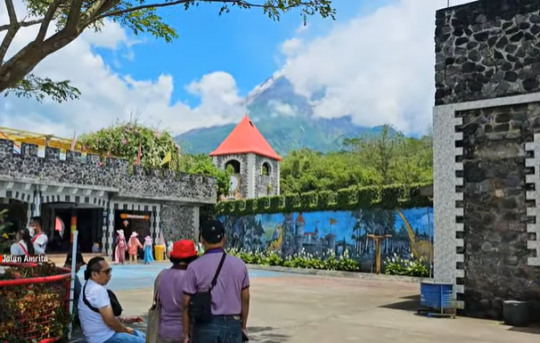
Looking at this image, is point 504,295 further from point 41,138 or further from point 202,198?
point 41,138

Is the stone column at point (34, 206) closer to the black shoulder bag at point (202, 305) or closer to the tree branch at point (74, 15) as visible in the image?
the tree branch at point (74, 15)

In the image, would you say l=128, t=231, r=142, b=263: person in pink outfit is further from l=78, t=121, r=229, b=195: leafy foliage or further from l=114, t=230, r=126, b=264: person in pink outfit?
l=78, t=121, r=229, b=195: leafy foliage

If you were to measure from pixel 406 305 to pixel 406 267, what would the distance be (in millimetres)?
8000

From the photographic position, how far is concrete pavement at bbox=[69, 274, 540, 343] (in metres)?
8.02

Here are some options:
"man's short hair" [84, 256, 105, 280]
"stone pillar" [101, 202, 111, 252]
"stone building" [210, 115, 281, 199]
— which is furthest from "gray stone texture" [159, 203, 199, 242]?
"man's short hair" [84, 256, 105, 280]

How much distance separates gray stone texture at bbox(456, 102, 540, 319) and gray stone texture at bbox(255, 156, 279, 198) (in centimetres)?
2969

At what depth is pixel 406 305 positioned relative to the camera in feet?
38.4

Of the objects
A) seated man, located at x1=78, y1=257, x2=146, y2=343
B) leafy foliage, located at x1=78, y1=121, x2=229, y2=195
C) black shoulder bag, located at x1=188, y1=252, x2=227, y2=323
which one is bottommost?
seated man, located at x1=78, y1=257, x2=146, y2=343

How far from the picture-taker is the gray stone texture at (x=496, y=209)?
31.9ft

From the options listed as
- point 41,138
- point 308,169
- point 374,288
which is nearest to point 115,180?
point 41,138

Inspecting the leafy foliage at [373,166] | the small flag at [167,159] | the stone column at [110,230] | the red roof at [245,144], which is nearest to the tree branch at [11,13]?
the stone column at [110,230]

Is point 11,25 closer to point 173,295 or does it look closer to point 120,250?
point 173,295

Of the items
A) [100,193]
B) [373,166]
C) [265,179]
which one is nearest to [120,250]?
[100,193]

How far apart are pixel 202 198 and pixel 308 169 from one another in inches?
1184
